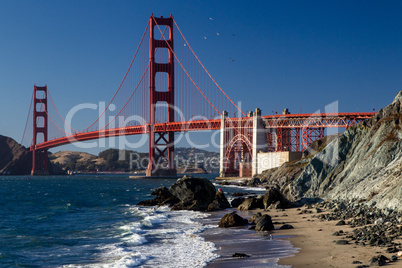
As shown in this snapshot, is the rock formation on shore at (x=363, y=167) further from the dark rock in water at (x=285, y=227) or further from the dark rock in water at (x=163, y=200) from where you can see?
the dark rock in water at (x=163, y=200)

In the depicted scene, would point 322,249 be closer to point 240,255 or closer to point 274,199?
point 240,255

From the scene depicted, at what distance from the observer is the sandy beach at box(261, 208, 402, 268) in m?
11.6

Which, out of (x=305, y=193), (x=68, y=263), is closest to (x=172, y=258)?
(x=68, y=263)

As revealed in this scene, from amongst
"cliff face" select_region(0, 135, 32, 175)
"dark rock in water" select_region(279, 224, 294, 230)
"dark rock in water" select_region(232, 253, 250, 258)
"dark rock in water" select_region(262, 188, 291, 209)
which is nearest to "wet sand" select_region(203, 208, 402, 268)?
"dark rock in water" select_region(232, 253, 250, 258)

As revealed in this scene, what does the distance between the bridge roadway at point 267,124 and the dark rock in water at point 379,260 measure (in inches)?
2573

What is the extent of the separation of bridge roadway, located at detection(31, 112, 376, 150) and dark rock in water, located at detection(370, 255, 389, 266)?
65.4m

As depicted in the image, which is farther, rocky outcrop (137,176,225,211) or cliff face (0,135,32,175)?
cliff face (0,135,32,175)

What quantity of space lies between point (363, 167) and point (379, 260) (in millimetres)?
14962

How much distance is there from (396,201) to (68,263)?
11531mm

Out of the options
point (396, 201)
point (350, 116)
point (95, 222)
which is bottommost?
point (95, 222)

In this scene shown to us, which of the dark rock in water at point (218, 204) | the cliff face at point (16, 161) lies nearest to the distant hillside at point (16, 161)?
the cliff face at point (16, 161)

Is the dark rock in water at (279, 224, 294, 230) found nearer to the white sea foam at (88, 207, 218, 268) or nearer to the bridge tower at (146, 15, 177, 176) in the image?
the white sea foam at (88, 207, 218, 268)

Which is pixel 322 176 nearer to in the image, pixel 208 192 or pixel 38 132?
pixel 208 192

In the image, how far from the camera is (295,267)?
11680 millimetres
